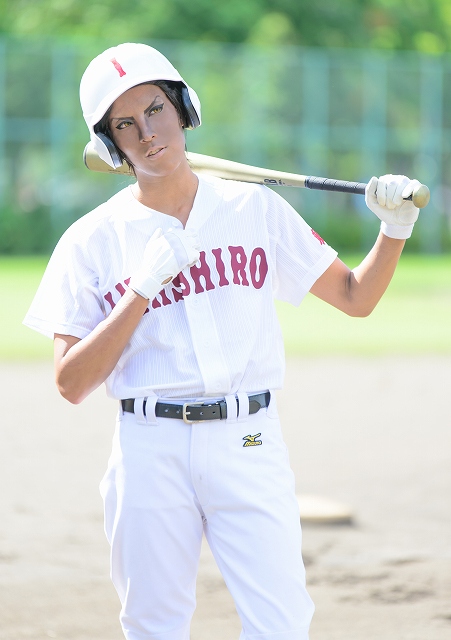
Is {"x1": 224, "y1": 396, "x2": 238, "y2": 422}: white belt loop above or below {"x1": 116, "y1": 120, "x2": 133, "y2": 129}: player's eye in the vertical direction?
below

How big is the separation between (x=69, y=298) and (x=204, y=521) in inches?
27.5

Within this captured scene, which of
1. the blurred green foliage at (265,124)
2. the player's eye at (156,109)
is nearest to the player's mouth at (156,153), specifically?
the player's eye at (156,109)

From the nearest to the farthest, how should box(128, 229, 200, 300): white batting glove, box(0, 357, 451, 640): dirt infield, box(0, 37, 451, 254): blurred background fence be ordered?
box(128, 229, 200, 300): white batting glove → box(0, 357, 451, 640): dirt infield → box(0, 37, 451, 254): blurred background fence

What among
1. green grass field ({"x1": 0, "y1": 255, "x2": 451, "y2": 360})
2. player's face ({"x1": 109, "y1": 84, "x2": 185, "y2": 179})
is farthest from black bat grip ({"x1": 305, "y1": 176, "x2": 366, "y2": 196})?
green grass field ({"x1": 0, "y1": 255, "x2": 451, "y2": 360})

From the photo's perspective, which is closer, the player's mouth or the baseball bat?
the player's mouth

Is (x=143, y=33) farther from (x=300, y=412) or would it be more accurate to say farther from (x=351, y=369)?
(x=300, y=412)

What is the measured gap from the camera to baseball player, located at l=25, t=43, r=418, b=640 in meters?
2.84

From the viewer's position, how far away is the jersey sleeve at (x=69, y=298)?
2.95m

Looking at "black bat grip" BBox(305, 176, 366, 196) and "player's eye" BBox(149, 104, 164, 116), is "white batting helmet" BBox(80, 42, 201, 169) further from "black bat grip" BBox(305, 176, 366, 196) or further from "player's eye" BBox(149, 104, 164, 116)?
"black bat grip" BBox(305, 176, 366, 196)

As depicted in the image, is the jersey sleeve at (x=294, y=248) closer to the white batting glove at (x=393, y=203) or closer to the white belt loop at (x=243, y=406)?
the white batting glove at (x=393, y=203)

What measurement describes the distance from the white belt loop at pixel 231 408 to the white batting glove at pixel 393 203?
67 cm

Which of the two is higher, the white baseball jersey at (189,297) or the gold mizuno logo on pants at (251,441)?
the white baseball jersey at (189,297)

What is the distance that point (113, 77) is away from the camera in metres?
2.84

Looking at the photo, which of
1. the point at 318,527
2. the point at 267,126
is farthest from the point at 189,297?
the point at 267,126
